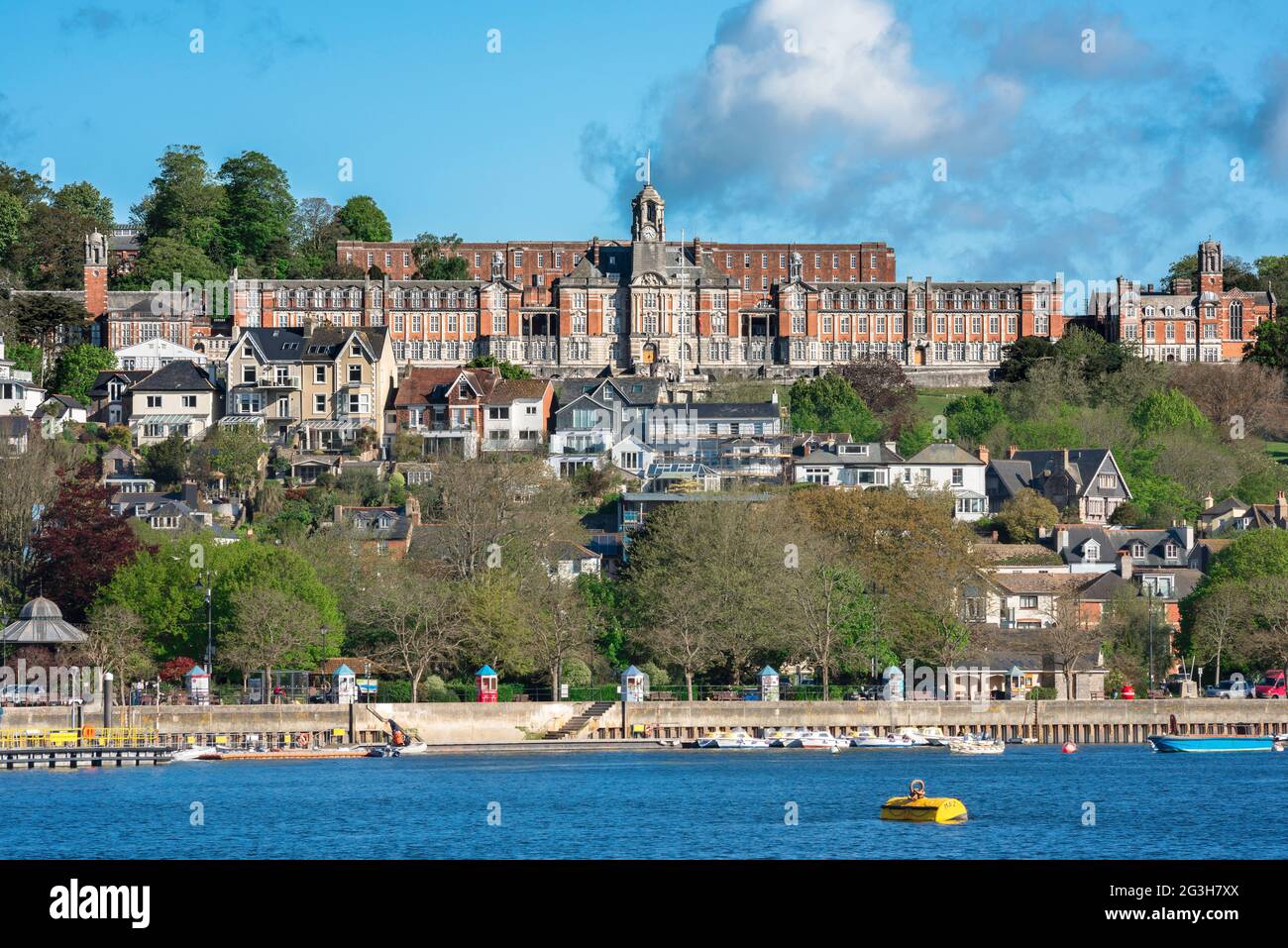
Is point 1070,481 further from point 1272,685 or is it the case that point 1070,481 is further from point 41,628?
point 41,628

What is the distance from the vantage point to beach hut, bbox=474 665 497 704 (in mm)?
63969

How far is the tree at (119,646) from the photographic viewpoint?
62.0 metres

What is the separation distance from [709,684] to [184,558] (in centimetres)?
1825

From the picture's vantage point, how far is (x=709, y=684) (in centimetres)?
6806

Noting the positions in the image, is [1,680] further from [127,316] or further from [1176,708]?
[127,316]

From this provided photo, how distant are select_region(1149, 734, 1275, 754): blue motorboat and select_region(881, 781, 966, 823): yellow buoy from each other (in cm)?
2188

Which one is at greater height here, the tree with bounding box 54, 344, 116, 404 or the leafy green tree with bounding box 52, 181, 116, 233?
the leafy green tree with bounding box 52, 181, 116, 233

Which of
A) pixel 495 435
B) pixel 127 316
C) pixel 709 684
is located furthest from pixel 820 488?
pixel 127 316

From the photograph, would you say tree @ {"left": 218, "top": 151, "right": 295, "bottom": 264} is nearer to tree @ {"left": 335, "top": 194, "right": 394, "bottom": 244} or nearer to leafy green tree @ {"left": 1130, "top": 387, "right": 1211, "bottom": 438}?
tree @ {"left": 335, "top": 194, "right": 394, "bottom": 244}

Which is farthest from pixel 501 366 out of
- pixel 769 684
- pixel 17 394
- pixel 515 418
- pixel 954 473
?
pixel 769 684

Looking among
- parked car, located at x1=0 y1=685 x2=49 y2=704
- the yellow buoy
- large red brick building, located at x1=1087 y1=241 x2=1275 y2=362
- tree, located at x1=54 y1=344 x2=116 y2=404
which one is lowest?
the yellow buoy

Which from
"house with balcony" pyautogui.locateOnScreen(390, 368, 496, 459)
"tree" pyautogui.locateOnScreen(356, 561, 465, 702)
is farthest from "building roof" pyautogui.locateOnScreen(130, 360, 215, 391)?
"tree" pyautogui.locateOnScreen(356, 561, 465, 702)

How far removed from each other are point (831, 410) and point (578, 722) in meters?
53.6
